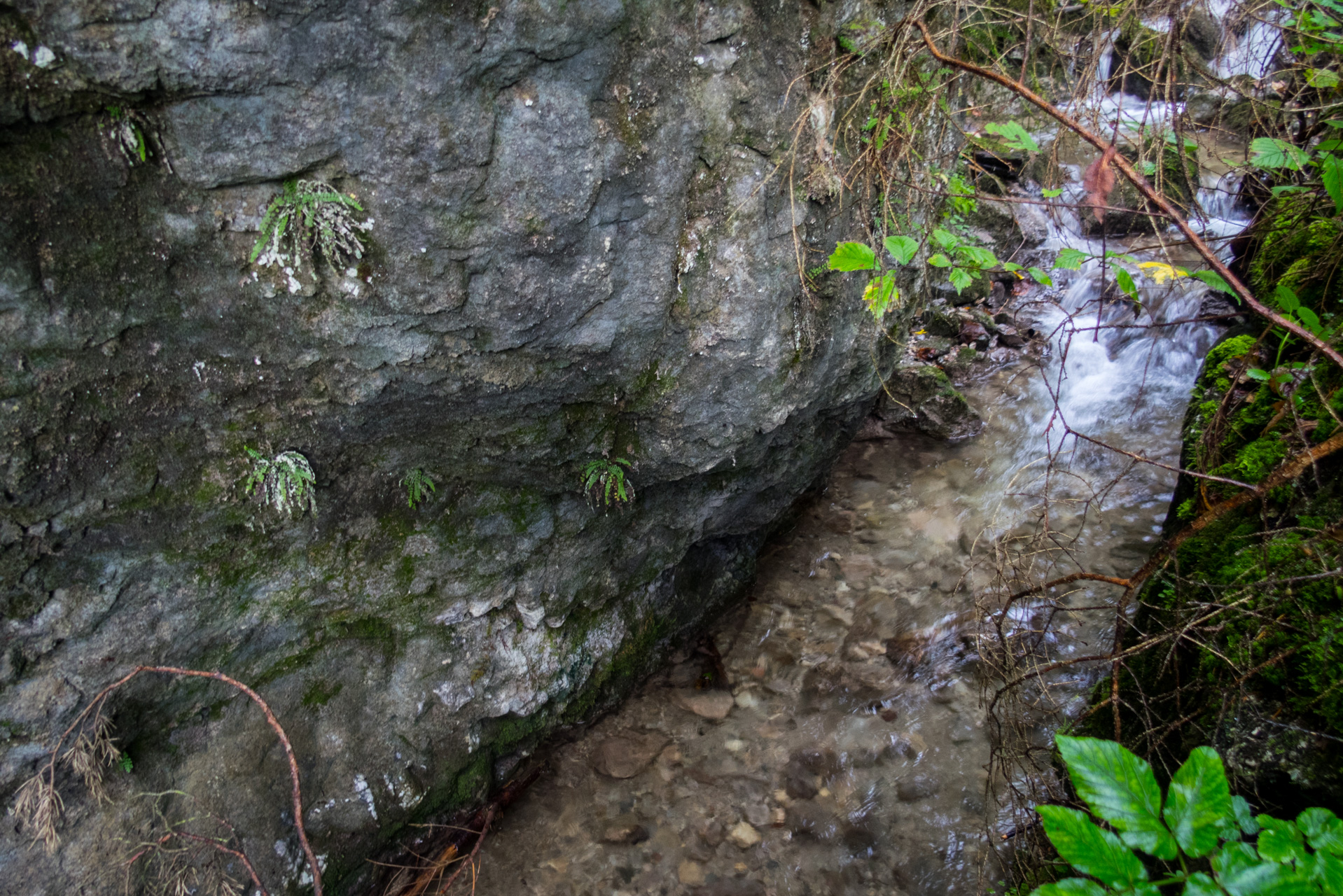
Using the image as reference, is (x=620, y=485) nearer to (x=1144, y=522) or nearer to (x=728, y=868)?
(x=728, y=868)

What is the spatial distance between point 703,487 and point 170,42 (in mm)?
3042

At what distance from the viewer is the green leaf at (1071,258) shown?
2.38 meters

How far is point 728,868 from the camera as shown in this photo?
3705 millimetres

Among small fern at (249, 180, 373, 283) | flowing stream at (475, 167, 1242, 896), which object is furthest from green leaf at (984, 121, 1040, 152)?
small fern at (249, 180, 373, 283)

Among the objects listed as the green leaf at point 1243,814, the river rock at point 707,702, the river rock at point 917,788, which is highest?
the green leaf at point 1243,814

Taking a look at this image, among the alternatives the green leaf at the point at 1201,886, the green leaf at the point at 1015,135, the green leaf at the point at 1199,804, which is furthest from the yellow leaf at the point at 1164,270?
the green leaf at the point at 1201,886

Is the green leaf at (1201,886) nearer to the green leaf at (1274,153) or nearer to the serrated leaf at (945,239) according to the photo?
the serrated leaf at (945,239)

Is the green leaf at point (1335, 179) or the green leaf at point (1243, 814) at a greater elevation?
the green leaf at point (1335, 179)

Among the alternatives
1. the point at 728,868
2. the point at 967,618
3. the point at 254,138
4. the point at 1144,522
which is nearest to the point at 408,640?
the point at 728,868

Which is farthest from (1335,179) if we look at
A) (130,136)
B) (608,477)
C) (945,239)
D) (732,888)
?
(732,888)

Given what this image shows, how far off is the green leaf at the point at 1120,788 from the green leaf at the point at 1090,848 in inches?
1.5

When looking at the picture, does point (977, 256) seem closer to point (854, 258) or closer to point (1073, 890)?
point (854, 258)

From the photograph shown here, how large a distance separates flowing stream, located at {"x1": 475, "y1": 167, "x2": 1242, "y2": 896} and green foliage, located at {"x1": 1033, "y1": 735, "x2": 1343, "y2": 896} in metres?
1.42

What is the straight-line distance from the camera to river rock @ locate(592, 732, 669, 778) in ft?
13.8
